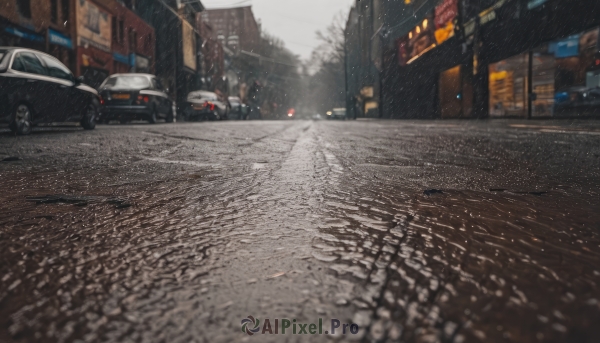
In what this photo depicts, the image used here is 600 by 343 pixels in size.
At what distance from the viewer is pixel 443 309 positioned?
3.13 feet

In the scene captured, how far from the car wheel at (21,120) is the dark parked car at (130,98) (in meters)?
5.44

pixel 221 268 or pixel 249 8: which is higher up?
pixel 249 8

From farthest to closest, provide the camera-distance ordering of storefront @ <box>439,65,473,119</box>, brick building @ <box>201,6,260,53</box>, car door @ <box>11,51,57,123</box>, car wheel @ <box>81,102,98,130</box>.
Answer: brick building @ <box>201,6,260,53</box>
storefront @ <box>439,65,473,119</box>
car wheel @ <box>81,102,98,130</box>
car door @ <box>11,51,57,123</box>

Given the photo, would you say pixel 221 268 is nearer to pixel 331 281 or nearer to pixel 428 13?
pixel 331 281

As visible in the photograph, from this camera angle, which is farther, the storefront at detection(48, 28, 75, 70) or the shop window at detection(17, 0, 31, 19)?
the storefront at detection(48, 28, 75, 70)

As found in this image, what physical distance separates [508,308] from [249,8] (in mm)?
85436

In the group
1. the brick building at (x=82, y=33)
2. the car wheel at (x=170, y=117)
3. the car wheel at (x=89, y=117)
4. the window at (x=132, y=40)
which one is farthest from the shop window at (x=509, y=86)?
the window at (x=132, y=40)

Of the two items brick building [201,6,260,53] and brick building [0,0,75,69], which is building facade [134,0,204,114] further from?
brick building [201,6,260,53]

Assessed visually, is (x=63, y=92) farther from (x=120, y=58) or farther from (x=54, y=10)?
(x=120, y=58)

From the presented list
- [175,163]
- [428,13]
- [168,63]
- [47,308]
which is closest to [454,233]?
[47,308]

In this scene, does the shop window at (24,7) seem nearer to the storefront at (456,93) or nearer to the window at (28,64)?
the window at (28,64)

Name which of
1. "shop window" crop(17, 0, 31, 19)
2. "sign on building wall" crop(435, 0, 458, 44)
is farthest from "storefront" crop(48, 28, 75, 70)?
"sign on building wall" crop(435, 0, 458, 44)

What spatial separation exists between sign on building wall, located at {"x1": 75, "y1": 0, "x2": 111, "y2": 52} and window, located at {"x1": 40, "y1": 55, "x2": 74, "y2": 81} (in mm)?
12503

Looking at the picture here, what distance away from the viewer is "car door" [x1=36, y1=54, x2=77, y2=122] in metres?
8.63
